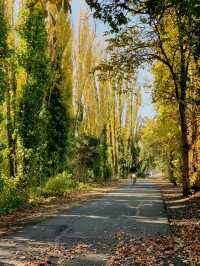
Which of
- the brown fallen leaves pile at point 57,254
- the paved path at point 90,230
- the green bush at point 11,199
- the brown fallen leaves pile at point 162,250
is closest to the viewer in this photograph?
the brown fallen leaves pile at point 57,254

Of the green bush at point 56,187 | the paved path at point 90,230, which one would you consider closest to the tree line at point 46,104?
the green bush at point 56,187

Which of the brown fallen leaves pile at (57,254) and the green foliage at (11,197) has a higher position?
the green foliage at (11,197)

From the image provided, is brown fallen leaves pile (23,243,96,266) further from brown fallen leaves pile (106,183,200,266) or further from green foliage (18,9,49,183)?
green foliage (18,9,49,183)

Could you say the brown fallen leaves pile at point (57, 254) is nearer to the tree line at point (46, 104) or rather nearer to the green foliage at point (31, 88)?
the tree line at point (46, 104)

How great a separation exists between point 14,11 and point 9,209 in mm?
14099

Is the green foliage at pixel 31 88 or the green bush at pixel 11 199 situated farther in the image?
the green foliage at pixel 31 88

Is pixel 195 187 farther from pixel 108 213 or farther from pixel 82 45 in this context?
pixel 82 45

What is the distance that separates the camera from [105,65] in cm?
2394

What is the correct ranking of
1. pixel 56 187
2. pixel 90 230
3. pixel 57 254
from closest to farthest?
pixel 57 254 → pixel 90 230 → pixel 56 187

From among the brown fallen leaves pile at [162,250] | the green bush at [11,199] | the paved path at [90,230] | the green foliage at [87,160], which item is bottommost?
the brown fallen leaves pile at [162,250]

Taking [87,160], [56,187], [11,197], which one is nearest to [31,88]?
[56,187]

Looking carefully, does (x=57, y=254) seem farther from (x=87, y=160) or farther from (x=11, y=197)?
(x=87, y=160)

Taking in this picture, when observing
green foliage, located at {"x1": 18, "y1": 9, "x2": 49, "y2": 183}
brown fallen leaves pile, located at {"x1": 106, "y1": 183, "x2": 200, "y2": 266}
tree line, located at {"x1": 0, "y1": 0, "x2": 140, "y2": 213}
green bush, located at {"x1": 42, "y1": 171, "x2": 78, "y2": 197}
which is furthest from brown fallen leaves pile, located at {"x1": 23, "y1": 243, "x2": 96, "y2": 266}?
green bush, located at {"x1": 42, "y1": 171, "x2": 78, "y2": 197}

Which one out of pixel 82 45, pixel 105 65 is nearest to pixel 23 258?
pixel 105 65
